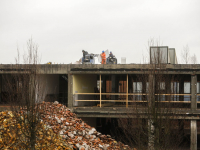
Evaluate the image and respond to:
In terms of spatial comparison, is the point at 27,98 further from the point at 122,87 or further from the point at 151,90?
the point at 122,87

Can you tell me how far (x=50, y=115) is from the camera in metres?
15.8

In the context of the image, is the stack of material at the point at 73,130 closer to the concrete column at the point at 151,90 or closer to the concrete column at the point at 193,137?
the concrete column at the point at 193,137

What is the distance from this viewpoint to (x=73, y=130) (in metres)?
15.4

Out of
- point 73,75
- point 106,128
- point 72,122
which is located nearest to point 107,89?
point 106,128

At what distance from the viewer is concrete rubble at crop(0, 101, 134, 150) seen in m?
14.7

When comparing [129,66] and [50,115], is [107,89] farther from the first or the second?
[50,115]

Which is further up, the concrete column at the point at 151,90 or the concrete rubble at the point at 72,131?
the concrete column at the point at 151,90

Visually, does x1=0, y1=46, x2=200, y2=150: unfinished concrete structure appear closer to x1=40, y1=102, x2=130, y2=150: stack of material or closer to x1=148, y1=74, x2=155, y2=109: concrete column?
x1=148, y1=74, x2=155, y2=109: concrete column

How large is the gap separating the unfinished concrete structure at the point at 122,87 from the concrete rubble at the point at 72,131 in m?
1.28

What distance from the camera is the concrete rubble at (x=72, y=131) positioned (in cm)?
1469

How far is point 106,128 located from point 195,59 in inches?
1111

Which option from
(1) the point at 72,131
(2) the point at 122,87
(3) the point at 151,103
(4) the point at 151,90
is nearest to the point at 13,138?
(1) the point at 72,131

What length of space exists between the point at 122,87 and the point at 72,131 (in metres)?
10.1

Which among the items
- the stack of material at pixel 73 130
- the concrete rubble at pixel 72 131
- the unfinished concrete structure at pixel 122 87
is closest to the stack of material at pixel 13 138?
the concrete rubble at pixel 72 131
